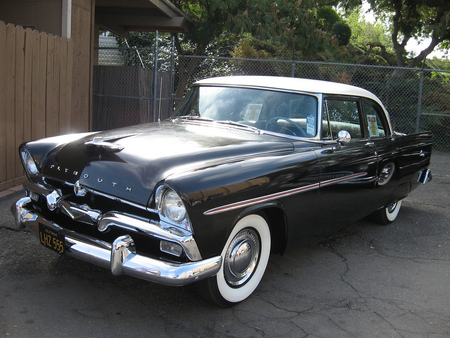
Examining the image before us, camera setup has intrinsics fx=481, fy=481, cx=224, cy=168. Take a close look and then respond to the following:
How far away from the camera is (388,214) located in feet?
18.9

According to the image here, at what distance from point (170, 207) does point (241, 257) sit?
2.55ft

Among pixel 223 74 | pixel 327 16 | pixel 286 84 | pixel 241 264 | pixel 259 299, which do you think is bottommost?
pixel 259 299

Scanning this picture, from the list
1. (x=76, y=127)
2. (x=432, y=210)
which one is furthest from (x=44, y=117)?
→ (x=432, y=210)

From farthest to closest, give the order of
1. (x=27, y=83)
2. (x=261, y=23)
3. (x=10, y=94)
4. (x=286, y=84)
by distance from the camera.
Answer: (x=261, y=23)
(x=27, y=83)
(x=10, y=94)
(x=286, y=84)

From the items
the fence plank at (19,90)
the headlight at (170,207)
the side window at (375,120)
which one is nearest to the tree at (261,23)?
the fence plank at (19,90)

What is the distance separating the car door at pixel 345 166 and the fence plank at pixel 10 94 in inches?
154

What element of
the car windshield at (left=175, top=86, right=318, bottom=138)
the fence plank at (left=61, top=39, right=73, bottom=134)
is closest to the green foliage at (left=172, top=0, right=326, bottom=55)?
the fence plank at (left=61, top=39, right=73, bottom=134)

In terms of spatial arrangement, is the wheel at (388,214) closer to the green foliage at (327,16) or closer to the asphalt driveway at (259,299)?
the asphalt driveway at (259,299)

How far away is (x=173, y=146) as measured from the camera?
3.54 metres

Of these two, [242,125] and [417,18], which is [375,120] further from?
[417,18]

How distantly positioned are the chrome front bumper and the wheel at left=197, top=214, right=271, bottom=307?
0.86ft

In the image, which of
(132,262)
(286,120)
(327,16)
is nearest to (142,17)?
(286,120)

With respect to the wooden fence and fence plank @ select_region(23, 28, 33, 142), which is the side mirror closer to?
the wooden fence

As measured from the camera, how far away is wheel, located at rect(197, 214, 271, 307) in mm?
3230
